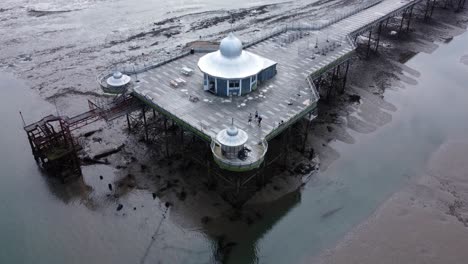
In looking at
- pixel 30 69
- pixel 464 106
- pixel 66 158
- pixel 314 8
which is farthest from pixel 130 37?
pixel 464 106

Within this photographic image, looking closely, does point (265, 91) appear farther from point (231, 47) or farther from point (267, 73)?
point (231, 47)

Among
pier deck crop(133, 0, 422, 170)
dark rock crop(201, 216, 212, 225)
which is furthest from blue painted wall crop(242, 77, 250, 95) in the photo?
dark rock crop(201, 216, 212, 225)

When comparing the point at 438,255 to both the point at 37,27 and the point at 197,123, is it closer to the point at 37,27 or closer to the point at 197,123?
the point at 197,123

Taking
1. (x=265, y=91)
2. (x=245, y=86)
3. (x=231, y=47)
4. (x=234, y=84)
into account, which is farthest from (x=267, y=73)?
(x=231, y=47)

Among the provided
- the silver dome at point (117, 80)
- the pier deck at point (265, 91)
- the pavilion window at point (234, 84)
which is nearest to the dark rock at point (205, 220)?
the pier deck at point (265, 91)

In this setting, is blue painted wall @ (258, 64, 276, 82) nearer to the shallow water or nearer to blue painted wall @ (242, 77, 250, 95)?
blue painted wall @ (242, 77, 250, 95)

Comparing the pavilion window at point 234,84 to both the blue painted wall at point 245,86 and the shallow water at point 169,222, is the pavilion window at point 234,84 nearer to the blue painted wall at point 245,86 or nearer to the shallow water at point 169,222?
the blue painted wall at point 245,86
